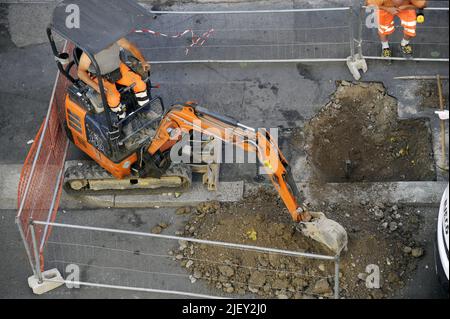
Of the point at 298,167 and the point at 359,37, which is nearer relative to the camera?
the point at 298,167

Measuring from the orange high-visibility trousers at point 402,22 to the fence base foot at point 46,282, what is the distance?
6.73 m

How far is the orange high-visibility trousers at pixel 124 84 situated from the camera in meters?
10.8


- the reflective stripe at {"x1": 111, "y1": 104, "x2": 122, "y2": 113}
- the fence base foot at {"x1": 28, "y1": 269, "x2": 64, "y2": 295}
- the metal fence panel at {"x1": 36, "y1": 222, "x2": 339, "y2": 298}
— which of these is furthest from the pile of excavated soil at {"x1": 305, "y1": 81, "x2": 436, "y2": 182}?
the fence base foot at {"x1": 28, "y1": 269, "x2": 64, "y2": 295}

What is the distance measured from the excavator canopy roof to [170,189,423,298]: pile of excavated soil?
2.97 m

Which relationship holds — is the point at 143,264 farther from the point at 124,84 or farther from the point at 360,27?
the point at 360,27

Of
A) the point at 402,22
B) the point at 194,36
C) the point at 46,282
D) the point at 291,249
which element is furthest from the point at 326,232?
the point at 194,36

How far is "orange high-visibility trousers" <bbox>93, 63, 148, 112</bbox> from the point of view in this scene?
35.6 feet

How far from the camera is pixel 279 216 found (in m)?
11.2

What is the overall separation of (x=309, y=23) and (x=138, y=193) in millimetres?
4628

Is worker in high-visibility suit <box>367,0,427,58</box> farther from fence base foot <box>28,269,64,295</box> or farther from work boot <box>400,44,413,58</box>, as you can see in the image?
fence base foot <box>28,269,64,295</box>

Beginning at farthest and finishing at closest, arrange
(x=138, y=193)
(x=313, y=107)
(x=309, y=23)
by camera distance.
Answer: (x=309, y=23), (x=313, y=107), (x=138, y=193)

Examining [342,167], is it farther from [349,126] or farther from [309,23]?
[309,23]

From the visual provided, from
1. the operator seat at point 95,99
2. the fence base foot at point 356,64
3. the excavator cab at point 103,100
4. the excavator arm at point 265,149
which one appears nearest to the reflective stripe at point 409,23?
the fence base foot at point 356,64
